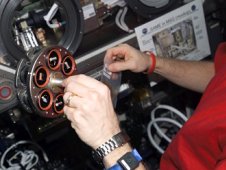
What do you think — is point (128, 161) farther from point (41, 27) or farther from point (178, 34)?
point (178, 34)

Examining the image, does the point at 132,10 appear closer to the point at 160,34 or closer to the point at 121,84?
the point at 160,34

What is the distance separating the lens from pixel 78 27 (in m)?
1.20

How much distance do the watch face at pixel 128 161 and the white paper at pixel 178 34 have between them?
0.50 meters

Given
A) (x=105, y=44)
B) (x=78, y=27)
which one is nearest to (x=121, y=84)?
(x=105, y=44)

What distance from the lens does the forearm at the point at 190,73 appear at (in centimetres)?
139

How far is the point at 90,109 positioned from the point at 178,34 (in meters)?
0.67

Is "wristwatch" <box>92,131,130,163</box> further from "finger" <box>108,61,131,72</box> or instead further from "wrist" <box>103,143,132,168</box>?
"finger" <box>108,61,131,72</box>

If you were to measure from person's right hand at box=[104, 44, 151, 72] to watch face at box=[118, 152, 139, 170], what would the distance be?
336 mm

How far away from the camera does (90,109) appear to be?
879 millimetres

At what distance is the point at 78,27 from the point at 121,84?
28 centimetres

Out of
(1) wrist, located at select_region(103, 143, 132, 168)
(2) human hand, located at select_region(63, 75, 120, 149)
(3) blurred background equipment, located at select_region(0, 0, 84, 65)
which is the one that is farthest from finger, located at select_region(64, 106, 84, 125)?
(3) blurred background equipment, located at select_region(0, 0, 84, 65)

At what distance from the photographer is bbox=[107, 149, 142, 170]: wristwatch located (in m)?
0.93

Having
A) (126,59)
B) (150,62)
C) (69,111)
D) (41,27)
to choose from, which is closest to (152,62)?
(150,62)

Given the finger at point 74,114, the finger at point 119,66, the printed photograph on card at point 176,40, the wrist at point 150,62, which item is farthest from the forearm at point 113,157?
the printed photograph on card at point 176,40
